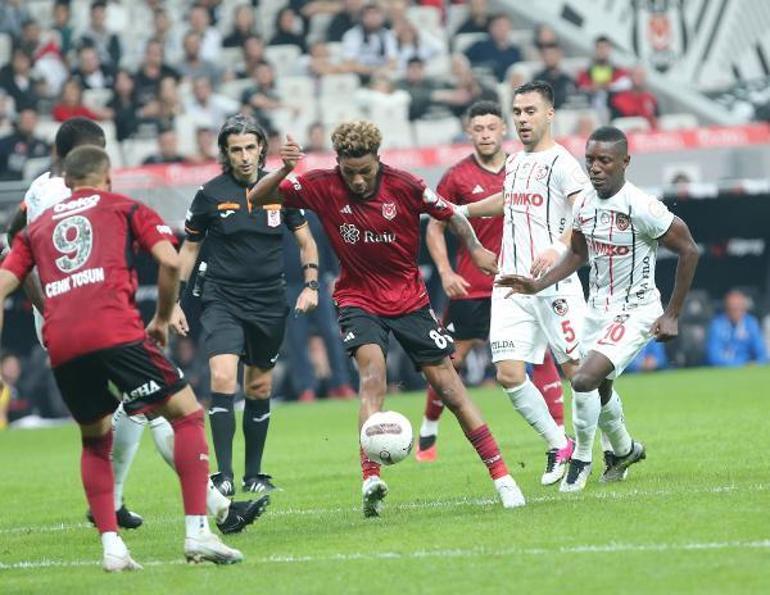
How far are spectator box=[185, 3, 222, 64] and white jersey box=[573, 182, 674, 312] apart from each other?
50.4 feet

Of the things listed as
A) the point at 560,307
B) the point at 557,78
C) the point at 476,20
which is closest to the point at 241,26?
the point at 476,20

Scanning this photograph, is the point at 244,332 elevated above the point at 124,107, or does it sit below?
below

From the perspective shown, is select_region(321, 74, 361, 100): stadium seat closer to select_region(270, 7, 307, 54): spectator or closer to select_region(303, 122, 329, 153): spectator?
select_region(270, 7, 307, 54): spectator

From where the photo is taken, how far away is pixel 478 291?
47.0 ft

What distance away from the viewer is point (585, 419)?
425 inches

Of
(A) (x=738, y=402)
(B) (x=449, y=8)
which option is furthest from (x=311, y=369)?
(B) (x=449, y=8)

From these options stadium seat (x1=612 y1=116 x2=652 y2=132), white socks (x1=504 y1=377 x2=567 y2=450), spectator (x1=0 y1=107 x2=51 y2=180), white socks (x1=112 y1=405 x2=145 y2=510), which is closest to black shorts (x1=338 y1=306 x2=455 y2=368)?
white socks (x1=504 y1=377 x2=567 y2=450)

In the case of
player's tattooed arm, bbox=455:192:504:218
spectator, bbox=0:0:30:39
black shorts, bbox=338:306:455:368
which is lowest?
black shorts, bbox=338:306:455:368

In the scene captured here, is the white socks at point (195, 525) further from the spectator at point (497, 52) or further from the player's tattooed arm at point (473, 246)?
the spectator at point (497, 52)

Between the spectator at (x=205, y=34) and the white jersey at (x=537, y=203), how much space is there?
14.2 meters

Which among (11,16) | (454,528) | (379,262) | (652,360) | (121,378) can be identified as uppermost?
(11,16)

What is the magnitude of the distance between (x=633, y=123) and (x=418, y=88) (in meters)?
3.07

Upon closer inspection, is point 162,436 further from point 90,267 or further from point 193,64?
point 193,64

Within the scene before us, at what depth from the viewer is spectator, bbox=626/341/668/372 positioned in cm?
2359
